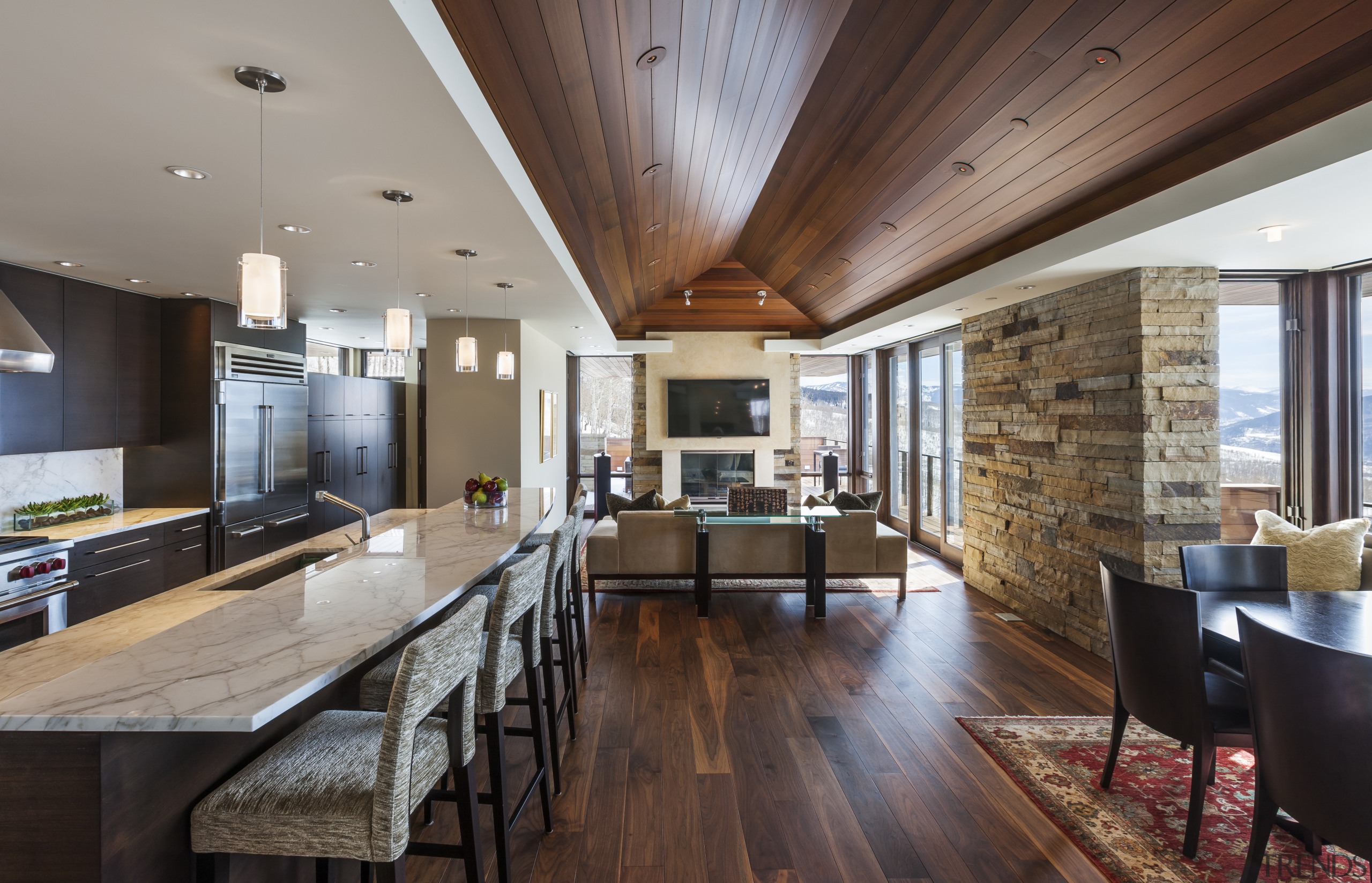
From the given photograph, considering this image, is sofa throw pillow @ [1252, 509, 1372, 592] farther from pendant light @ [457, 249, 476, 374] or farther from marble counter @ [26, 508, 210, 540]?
marble counter @ [26, 508, 210, 540]

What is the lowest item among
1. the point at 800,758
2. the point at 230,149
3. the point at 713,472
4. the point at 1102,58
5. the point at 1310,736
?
the point at 800,758

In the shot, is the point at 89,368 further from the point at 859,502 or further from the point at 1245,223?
the point at 1245,223

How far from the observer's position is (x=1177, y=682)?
2.22 m

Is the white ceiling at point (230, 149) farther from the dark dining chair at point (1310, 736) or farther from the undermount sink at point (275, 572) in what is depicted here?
the dark dining chair at point (1310, 736)

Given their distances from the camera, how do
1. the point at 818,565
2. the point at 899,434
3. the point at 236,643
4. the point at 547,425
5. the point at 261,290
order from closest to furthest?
the point at 236,643 < the point at 261,290 < the point at 818,565 < the point at 547,425 < the point at 899,434

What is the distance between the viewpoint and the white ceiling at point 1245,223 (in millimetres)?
2291

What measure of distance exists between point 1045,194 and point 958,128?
74 centimetres

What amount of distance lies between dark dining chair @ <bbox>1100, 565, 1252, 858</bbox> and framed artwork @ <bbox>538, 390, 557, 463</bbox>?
533cm

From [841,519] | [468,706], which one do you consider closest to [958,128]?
[841,519]

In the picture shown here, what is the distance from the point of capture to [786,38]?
2791mm

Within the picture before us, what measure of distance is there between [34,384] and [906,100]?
16.1 feet

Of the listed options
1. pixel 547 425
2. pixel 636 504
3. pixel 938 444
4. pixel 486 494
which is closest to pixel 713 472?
pixel 547 425

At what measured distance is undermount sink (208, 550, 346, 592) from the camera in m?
2.71

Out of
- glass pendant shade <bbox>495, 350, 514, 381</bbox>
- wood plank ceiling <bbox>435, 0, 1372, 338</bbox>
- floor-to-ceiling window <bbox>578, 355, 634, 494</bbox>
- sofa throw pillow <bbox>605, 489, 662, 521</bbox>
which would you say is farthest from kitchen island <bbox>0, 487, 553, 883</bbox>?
floor-to-ceiling window <bbox>578, 355, 634, 494</bbox>
